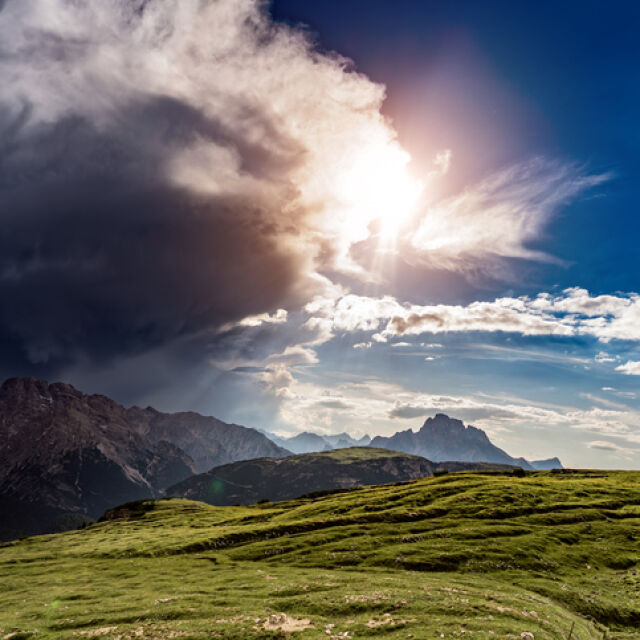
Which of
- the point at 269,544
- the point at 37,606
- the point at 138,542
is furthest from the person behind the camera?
the point at 138,542

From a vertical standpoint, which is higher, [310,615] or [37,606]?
[310,615]

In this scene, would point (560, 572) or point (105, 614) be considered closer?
point (105, 614)

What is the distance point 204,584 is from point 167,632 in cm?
1927

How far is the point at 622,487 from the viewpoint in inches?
4146

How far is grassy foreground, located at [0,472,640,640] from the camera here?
3488cm

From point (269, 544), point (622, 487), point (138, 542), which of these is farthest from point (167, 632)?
point (622, 487)

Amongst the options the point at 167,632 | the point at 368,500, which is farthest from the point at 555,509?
the point at 167,632

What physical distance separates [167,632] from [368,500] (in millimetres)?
78523

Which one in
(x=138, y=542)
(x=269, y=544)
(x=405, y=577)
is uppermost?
(x=405, y=577)

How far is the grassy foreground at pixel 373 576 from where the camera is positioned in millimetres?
34875

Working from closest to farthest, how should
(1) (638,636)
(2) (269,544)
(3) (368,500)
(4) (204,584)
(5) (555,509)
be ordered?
(1) (638,636)
(4) (204,584)
(2) (269,544)
(5) (555,509)
(3) (368,500)

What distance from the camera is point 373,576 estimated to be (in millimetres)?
50000

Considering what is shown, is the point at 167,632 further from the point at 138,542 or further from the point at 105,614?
the point at 138,542

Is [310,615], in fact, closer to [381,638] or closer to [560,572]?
[381,638]
